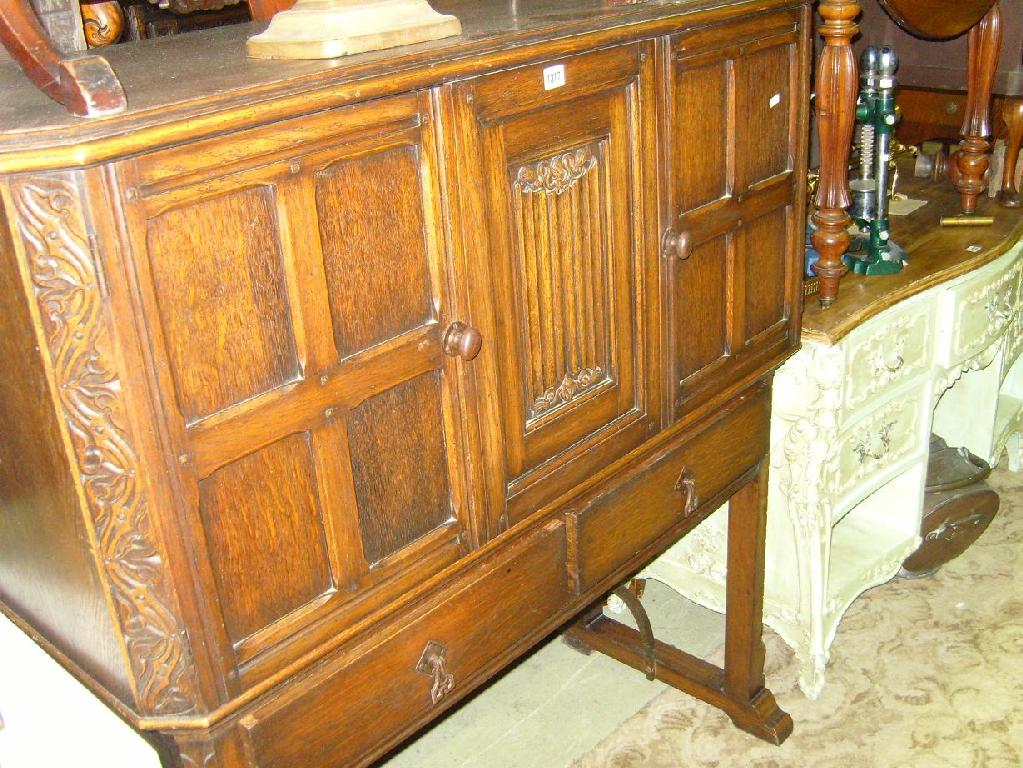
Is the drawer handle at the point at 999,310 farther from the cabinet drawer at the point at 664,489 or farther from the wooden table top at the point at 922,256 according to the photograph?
the cabinet drawer at the point at 664,489

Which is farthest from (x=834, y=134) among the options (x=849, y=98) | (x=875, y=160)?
(x=875, y=160)

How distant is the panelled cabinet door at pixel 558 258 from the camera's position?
138cm

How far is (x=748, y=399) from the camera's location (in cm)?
214

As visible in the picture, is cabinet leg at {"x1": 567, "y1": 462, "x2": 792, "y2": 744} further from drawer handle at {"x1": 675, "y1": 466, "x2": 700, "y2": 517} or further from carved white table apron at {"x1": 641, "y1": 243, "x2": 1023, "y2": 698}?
drawer handle at {"x1": 675, "y1": 466, "x2": 700, "y2": 517}

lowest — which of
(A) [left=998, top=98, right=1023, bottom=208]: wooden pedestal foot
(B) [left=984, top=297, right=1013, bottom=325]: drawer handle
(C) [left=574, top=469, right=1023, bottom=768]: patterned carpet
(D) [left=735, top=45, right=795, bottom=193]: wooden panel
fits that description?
(C) [left=574, top=469, right=1023, bottom=768]: patterned carpet

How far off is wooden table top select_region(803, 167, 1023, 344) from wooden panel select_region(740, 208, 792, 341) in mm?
251

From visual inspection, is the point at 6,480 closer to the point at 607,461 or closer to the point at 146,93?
the point at 146,93

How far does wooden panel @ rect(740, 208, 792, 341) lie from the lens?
1949 mm

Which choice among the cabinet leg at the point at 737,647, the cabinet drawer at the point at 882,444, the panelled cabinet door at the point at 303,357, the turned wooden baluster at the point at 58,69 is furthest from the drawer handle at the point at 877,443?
the turned wooden baluster at the point at 58,69

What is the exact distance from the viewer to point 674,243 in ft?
5.63

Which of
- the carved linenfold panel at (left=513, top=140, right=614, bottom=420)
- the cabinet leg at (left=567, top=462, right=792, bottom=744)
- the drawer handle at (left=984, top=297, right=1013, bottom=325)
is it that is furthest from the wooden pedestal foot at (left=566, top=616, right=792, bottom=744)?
the carved linenfold panel at (left=513, top=140, right=614, bottom=420)

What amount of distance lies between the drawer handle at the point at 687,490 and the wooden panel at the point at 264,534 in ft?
2.91

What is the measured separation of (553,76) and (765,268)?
2.46ft

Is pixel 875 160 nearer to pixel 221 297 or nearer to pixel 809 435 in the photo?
pixel 809 435
